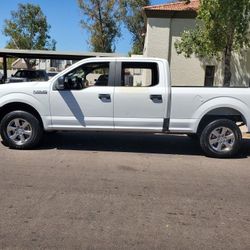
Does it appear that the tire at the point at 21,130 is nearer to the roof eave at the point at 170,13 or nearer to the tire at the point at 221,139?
the tire at the point at 221,139

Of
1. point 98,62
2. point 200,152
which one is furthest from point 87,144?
point 200,152

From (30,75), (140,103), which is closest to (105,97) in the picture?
(140,103)

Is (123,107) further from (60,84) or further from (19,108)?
(19,108)

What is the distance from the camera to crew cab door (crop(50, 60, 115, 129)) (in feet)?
26.5

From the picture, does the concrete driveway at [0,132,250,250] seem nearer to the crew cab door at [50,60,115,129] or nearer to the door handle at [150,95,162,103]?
the crew cab door at [50,60,115,129]

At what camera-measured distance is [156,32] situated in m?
22.9

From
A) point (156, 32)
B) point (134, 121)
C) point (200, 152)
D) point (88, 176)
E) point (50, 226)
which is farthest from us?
point (156, 32)

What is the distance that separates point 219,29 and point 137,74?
973cm

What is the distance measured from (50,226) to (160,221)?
3.99ft

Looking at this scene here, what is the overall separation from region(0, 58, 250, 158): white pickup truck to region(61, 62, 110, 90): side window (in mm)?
20

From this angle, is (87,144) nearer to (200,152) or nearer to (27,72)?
(200,152)

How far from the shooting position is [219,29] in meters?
17.0

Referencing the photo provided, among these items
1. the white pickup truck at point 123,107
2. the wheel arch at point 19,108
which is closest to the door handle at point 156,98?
the white pickup truck at point 123,107

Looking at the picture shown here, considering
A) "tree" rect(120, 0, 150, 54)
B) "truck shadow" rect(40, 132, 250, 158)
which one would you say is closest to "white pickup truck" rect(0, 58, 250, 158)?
"truck shadow" rect(40, 132, 250, 158)
